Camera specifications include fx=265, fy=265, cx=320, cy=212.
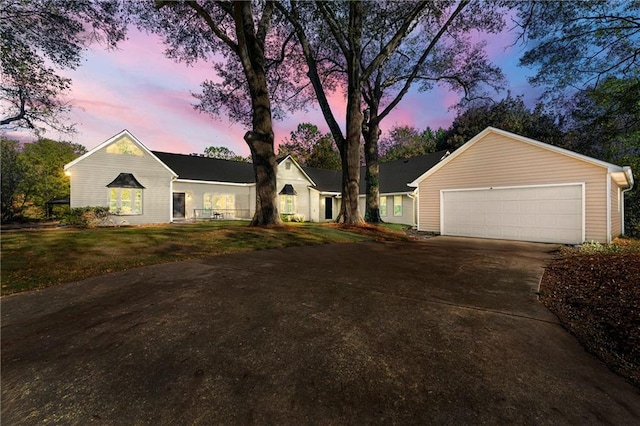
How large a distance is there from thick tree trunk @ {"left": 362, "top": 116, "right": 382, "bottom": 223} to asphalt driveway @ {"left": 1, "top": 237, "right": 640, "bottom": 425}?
1392 cm

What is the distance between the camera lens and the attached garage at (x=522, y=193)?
10.7m

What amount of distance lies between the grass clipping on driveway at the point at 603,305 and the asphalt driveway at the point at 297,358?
220 millimetres

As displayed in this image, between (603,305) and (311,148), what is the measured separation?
47.2 meters

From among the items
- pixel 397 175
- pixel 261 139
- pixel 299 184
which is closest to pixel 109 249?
pixel 261 139

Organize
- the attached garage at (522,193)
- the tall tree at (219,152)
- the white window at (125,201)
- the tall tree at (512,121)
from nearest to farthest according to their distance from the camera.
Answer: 1. the attached garage at (522,193)
2. the white window at (125,201)
3. the tall tree at (512,121)
4. the tall tree at (219,152)

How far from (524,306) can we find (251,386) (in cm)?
401

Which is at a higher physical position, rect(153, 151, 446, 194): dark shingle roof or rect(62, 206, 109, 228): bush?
rect(153, 151, 446, 194): dark shingle roof

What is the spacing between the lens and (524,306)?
3.93 meters

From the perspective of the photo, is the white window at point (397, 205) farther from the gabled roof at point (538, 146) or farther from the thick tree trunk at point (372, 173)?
the gabled roof at point (538, 146)

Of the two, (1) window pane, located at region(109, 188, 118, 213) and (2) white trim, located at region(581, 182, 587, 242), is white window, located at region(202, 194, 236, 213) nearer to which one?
(1) window pane, located at region(109, 188, 118, 213)

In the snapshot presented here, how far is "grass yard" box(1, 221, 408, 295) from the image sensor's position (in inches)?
219

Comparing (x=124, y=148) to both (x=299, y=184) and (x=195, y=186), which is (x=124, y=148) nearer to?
(x=195, y=186)

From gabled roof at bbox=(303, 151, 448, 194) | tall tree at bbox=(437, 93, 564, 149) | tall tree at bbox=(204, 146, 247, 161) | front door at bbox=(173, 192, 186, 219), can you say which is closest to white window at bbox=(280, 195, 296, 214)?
gabled roof at bbox=(303, 151, 448, 194)

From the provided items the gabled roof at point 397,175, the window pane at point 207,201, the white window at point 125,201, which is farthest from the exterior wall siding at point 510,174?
the white window at point 125,201
